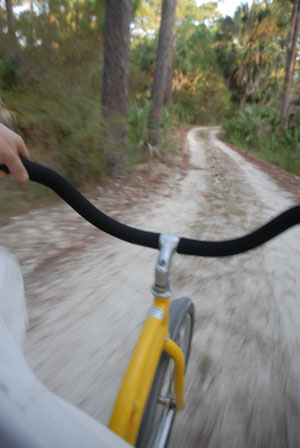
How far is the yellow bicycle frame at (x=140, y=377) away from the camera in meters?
0.76

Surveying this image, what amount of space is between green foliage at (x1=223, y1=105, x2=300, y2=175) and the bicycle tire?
40.0 ft

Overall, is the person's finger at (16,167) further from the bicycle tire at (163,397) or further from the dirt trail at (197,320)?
the dirt trail at (197,320)

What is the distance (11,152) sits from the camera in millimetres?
742

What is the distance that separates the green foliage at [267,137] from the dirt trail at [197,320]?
1043cm

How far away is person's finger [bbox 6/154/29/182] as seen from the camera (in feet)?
2.46

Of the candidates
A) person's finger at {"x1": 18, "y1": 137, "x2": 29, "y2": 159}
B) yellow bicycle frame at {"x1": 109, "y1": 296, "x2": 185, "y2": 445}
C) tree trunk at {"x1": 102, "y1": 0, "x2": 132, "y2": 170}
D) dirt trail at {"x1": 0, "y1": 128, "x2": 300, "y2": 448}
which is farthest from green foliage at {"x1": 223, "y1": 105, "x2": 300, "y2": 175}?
person's finger at {"x1": 18, "y1": 137, "x2": 29, "y2": 159}

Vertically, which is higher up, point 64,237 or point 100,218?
point 100,218

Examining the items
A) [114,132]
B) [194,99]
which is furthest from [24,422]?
[194,99]

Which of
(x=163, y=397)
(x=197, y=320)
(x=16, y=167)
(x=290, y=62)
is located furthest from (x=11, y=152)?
(x=290, y=62)

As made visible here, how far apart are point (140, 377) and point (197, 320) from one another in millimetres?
1694

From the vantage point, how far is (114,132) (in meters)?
6.02

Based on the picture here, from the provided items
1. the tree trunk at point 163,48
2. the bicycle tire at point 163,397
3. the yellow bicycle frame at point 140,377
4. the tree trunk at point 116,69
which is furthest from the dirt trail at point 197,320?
the tree trunk at point 163,48

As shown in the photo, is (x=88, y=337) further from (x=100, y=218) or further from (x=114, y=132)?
(x=114, y=132)

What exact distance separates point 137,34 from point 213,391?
3795 cm
